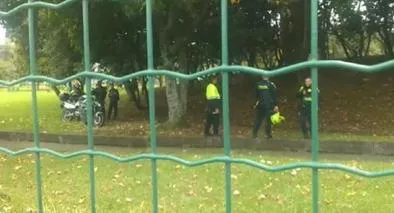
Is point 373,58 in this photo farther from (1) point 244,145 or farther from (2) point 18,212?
(2) point 18,212

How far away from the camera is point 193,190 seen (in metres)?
6.95

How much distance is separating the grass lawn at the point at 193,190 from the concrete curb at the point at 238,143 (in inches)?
158

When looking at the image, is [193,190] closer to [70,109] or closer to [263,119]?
[263,119]

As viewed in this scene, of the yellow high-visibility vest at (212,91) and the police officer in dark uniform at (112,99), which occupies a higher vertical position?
the yellow high-visibility vest at (212,91)

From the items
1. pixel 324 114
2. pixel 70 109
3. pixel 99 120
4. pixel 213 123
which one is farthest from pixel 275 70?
pixel 70 109

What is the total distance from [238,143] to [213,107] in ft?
3.45

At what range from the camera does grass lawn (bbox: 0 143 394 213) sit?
602cm

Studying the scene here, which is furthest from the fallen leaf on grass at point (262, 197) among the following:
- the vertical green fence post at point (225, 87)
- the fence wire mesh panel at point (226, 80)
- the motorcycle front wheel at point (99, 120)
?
the motorcycle front wheel at point (99, 120)

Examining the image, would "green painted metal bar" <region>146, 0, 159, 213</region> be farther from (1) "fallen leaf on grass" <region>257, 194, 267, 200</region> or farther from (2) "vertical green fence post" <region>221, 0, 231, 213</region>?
(1) "fallen leaf on grass" <region>257, 194, 267, 200</region>

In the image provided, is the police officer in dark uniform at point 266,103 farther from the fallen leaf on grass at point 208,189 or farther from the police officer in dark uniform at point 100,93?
the fallen leaf on grass at point 208,189

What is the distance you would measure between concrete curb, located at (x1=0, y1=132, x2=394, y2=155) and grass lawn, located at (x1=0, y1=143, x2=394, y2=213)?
4.02m

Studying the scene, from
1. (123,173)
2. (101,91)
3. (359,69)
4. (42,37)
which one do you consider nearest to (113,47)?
(101,91)

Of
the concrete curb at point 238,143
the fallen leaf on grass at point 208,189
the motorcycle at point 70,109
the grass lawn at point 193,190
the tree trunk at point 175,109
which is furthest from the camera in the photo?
the motorcycle at point 70,109

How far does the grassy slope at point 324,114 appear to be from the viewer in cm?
1389
